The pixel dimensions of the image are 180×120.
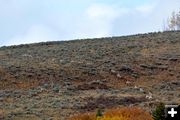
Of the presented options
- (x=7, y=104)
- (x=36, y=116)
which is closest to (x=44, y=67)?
(x=7, y=104)

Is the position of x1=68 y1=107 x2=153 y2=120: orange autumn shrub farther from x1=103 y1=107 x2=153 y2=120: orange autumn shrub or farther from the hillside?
the hillside

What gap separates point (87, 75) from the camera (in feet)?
115

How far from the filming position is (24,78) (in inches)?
1342

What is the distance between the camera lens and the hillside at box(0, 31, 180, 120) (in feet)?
85.1

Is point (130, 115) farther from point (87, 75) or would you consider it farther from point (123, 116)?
point (87, 75)

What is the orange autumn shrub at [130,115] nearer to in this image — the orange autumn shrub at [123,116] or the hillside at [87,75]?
the orange autumn shrub at [123,116]

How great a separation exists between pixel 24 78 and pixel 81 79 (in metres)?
3.58

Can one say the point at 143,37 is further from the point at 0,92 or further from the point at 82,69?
the point at 0,92

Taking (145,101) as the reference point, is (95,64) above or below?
above

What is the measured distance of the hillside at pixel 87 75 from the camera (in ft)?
85.1

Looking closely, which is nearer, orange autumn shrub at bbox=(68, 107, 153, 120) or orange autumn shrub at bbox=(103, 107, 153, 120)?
orange autumn shrub at bbox=(68, 107, 153, 120)

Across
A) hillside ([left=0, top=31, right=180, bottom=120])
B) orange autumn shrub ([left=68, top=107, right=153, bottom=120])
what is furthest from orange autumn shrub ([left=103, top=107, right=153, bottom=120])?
hillside ([left=0, top=31, right=180, bottom=120])

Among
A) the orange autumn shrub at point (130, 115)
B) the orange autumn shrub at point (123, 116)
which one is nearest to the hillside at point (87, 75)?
the orange autumn shrub at point (123, 116)

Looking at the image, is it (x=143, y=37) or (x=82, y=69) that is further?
(x=143, y=37)
